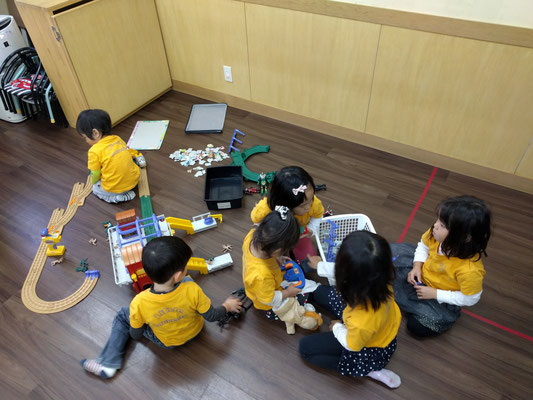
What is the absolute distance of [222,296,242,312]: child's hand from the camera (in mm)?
1803

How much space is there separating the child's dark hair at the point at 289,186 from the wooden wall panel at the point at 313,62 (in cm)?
127

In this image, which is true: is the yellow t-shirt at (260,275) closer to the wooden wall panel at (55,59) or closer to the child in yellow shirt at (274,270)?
the child in yellow shirt at (274,270)

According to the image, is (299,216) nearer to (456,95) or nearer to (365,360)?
(365,360)

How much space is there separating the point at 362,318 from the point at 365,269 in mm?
235

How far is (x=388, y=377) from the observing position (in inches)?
62.2

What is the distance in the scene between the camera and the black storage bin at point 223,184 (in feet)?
8.06

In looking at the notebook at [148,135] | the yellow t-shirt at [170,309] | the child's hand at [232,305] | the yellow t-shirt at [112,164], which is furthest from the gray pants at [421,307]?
the notebook at [148,135]

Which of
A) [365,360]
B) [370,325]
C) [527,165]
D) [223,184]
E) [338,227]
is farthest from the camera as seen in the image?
[223,184]

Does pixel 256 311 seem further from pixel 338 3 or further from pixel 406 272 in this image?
pixel 338 3

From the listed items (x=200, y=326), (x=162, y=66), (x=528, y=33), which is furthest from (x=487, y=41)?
(x=162, y=66)

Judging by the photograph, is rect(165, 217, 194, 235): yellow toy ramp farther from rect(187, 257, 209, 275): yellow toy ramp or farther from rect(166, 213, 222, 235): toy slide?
rect(187, 257, 209, 275): yellow toy ramp

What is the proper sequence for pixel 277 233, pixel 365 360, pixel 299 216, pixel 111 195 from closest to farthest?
pixel 277 233 → pixel 365 360 → pixel 299 216 → pixel 111 195

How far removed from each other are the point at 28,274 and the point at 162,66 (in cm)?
218

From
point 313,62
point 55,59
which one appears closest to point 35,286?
point 55,59
